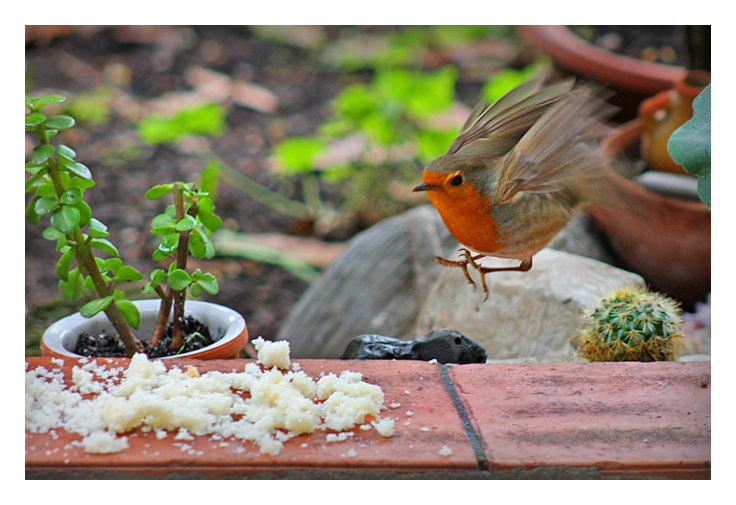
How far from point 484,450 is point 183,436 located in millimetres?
393

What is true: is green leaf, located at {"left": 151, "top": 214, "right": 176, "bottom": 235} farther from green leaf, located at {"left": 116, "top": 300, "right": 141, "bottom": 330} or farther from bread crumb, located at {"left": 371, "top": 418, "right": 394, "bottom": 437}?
bread crumb, located at {"left": 371, "top": 418, "right": 394, "bottom": 437}

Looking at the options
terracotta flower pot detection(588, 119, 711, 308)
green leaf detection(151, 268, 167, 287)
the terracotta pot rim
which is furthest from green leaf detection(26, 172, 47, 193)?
the terracotta pot rim

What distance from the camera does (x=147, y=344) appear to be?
1229 mm

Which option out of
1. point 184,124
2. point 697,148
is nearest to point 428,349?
point 697,148

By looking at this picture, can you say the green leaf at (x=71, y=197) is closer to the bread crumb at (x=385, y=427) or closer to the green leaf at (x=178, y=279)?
the green leaf at (x=178, y=279)

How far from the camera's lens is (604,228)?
2027 millimetres

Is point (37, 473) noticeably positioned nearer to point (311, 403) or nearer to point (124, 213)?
point (311, 403)

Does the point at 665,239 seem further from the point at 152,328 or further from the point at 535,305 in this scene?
the point at 152,328

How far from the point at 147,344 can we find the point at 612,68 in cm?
187

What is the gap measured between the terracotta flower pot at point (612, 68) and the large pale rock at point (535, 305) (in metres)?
0.94

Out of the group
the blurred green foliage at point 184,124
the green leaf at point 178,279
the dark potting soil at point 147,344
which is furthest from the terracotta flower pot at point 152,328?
the blurred green foliage at point 184,124

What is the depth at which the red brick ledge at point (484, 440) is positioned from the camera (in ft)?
2.78
